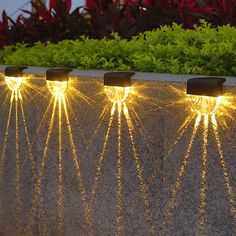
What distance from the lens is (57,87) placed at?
11.8ft

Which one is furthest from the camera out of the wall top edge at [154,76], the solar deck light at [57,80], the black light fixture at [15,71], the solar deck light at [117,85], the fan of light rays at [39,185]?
the black light fixture at [15,71]

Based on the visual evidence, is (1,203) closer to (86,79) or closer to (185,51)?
(86,79)

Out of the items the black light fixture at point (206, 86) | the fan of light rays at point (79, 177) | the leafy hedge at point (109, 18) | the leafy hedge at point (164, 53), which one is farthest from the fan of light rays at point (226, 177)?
the leafy hedge at point (109, 18)

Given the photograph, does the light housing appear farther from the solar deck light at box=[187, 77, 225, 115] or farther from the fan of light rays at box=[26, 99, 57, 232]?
the solar deck light at box=[187, 77, 225, 115]

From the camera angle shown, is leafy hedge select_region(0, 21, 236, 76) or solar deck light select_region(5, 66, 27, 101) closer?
leafy hedge select_region(0, 21, 236, 76)

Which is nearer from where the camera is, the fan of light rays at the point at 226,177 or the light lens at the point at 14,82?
the fan of light rays at the point at 226,177

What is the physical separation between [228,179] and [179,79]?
0.59 metres

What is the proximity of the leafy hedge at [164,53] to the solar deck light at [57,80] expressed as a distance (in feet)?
1.02

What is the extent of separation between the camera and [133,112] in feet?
9.92

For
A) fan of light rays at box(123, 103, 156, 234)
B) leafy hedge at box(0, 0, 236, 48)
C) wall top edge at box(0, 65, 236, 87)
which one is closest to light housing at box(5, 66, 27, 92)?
wall top edge at box(0, 65, 236, 87)

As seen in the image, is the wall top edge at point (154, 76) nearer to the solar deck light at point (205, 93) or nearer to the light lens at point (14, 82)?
the solar deck light at point (205, 93)

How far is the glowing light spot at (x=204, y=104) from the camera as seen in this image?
2.46 m

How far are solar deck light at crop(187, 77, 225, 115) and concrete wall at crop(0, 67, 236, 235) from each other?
5 cm

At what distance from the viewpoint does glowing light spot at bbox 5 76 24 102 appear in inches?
160
